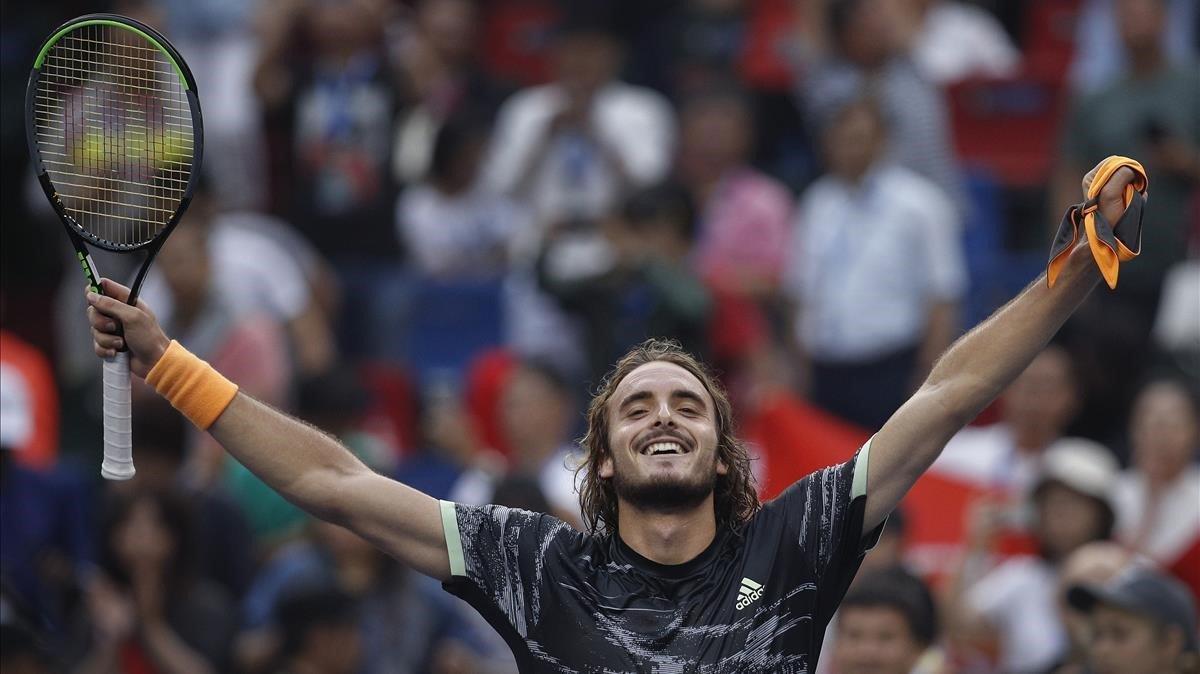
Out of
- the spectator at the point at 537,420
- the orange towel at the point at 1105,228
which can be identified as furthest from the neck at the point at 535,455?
the orange towel at the point at 1105,228

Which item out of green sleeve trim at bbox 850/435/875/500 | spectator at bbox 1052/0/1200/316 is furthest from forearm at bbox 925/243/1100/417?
spectator at bbox 1052/0/1200/316

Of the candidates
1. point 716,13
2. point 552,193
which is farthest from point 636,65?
point 552,193

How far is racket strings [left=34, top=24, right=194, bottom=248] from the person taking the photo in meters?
5.29

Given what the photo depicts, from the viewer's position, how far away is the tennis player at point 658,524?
15.7ft

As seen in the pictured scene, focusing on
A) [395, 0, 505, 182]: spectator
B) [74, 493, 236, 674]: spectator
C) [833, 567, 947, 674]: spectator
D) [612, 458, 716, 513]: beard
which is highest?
[395, 0, 505, 182]: spectator

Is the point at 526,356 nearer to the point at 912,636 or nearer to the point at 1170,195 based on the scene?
the point at 1170,195

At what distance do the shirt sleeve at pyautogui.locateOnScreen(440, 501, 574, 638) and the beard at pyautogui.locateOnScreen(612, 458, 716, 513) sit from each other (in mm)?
221

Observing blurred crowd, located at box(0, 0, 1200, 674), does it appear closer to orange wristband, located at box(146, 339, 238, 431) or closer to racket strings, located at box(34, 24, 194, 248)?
racket strings, located at box(34, 24, 194, 248)

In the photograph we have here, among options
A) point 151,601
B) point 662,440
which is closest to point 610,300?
point 151,601

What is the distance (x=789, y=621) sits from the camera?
4793 mm

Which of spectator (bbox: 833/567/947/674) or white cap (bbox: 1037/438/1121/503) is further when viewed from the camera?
white cap (bbox: 1037/438/1121/503)

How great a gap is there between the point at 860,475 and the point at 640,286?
179 inches

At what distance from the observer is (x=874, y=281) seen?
9.76m

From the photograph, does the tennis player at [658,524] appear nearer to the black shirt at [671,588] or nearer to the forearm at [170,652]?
the black shirt at [671,588]
